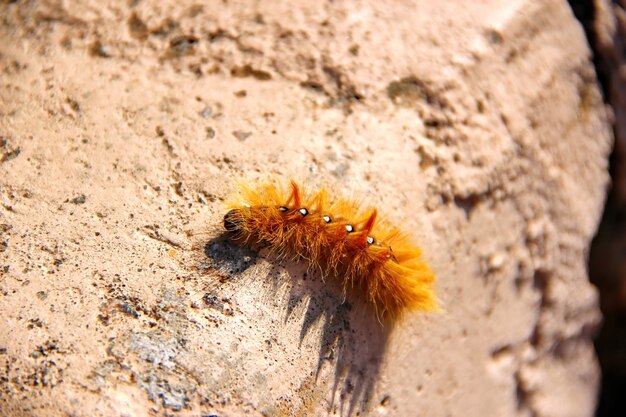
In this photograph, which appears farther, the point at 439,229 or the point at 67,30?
the point at 67,30

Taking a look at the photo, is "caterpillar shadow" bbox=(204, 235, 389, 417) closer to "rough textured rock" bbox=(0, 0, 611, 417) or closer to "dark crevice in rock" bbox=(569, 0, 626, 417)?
"rough textured rock" bbox=(0, 0, 611, 417)

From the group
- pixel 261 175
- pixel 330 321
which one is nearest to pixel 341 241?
pixel 330 321

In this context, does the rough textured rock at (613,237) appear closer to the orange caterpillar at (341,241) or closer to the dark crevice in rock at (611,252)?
the dark crevice in rock at (611,252)

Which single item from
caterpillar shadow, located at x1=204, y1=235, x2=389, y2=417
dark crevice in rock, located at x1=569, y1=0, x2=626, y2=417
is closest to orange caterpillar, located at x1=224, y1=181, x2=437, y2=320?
caterpillar shadow, located at x1=204, y1=235, x2=389, y2=417

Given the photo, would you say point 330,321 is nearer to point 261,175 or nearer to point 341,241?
point 341,241

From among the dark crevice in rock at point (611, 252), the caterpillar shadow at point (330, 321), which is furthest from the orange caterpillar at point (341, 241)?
the dark crevice in rock at point (611, 252)

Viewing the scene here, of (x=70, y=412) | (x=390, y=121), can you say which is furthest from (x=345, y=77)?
(x=70, y=412)

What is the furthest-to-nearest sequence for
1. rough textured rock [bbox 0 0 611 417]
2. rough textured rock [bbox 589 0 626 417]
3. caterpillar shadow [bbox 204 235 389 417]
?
rough textured rock [bbox 589 0 626 417], caterpillar shadow [bbox 204 235 389 417], rough textured rock [bbox 0 0 611 417]

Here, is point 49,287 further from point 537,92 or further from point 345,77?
point 537,92
